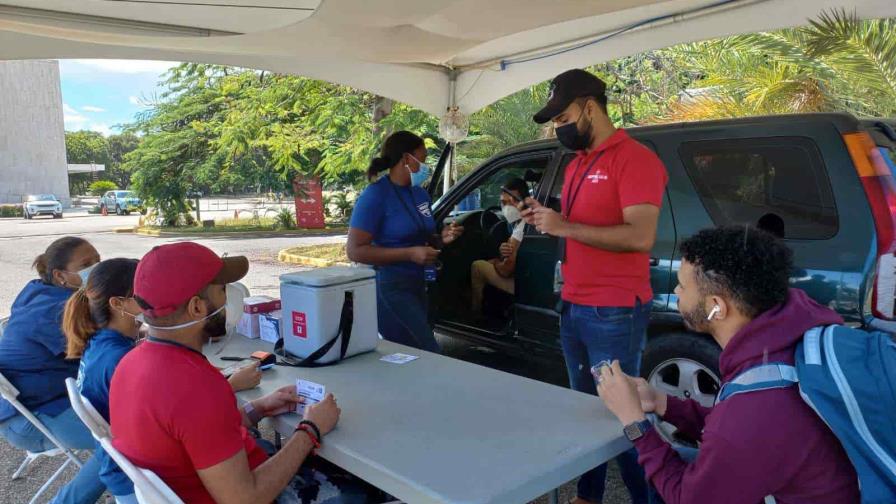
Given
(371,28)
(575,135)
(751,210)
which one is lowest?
(751,210)

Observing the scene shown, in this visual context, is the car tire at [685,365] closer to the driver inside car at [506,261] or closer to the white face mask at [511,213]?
the driver inside car at [506,261]

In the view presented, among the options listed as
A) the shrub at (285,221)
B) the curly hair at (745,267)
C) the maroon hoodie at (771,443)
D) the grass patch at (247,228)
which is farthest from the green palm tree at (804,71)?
the shrub at (285,221)

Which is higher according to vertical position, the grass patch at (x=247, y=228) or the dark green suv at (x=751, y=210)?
the dark green suv at (x=751, y=210)

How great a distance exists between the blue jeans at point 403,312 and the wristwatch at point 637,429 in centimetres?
160

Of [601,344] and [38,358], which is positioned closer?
[601,344]

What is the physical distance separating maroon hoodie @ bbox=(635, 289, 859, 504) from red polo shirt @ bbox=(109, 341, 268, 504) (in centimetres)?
104

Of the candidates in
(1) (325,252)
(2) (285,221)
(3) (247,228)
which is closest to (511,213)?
(1) (325,252)

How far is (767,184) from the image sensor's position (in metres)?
2.94

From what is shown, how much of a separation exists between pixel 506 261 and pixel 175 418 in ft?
10.3

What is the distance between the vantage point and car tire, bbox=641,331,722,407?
3025 millimetres

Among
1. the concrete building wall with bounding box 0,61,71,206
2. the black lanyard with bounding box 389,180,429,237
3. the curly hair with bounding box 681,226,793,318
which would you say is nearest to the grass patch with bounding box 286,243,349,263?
the black lanyard with bounding box 389,180,429,237

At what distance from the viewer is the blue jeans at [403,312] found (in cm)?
306

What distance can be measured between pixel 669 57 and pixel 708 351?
13132 millimetres

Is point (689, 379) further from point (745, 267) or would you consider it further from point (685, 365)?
point (745, 267)
